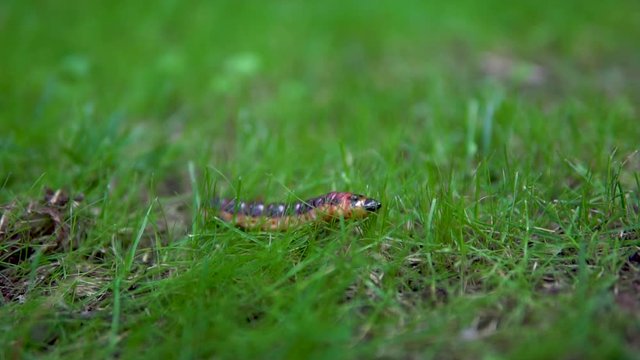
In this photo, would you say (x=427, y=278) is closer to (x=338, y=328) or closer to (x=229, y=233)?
(x=338, y=328)

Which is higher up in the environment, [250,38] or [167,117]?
[250,38]

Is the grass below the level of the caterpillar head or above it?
below

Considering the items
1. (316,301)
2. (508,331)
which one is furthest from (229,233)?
(508,331)

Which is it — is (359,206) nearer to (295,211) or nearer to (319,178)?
(295,211)

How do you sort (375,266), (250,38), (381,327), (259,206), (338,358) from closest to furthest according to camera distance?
(338,358)
(381,327)
(375,266)
(259,206)
(250,38)

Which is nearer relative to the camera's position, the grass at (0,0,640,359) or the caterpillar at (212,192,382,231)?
the grass at (0,0,640,359)

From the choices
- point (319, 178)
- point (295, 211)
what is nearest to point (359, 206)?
point (295, 211)
